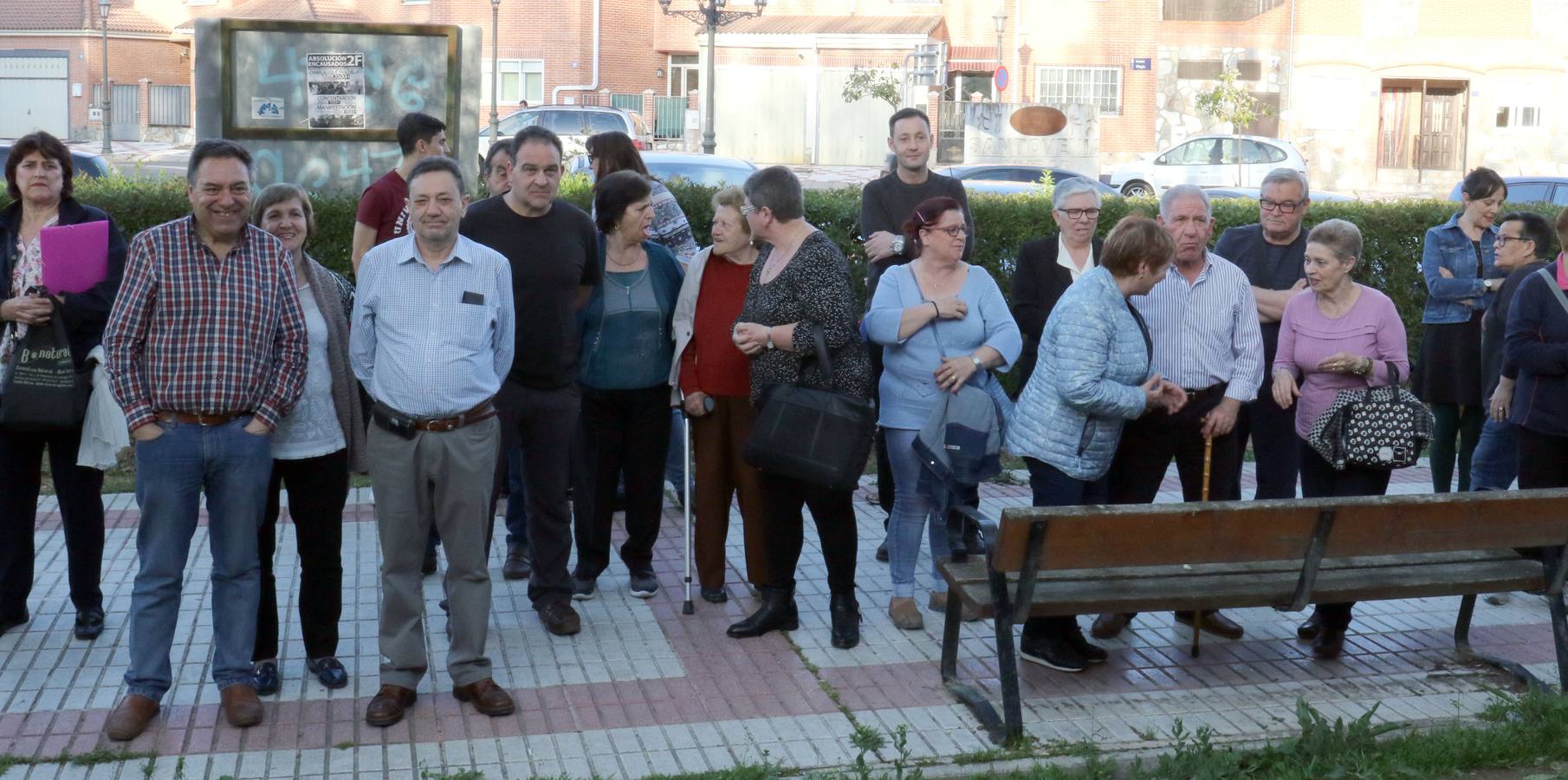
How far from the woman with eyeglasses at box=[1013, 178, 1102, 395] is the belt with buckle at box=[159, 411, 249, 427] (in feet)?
11.6

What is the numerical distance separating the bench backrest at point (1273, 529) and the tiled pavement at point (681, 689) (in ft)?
1.86

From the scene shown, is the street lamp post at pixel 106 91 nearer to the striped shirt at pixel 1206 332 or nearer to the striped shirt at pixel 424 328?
the striped shirt at pixel 424 328

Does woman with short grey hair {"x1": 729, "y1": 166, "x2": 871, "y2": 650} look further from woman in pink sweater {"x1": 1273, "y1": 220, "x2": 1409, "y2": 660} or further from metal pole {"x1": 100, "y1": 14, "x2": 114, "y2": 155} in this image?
metal pole {"x1": 100, "y1": 14, "x2": 114, "y2": 155}

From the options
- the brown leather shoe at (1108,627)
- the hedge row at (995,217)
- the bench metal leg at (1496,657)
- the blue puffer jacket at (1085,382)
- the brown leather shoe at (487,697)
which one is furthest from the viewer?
the hedge row at (995,217)

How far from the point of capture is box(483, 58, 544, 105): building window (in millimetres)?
41188

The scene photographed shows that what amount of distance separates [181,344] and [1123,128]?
37.8m

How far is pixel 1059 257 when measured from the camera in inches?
267

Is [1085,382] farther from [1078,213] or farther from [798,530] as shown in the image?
[1078,213]

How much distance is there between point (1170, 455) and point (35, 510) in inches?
172

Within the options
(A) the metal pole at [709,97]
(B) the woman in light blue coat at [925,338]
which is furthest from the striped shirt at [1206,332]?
(A) the metal pole at [709,97]

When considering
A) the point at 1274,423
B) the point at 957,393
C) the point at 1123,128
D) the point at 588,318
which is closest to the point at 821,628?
the point at 957,393

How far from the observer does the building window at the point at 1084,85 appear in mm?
40031

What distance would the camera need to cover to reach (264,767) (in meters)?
4.52

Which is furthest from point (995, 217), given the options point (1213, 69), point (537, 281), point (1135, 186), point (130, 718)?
point (1213, 69)
